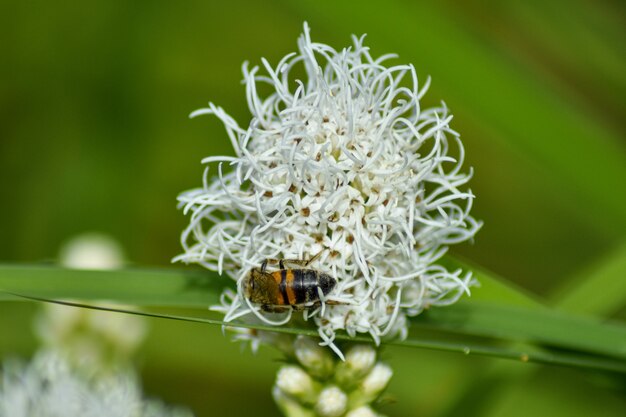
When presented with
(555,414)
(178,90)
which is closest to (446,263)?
(555,414)

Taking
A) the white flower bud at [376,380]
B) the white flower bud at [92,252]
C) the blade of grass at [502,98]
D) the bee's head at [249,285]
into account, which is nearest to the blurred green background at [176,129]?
the white flower bud at [92,252]

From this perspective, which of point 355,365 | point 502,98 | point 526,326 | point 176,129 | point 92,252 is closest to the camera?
point 355,365

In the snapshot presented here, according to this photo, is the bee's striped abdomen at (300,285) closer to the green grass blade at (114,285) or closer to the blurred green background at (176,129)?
the green grass blade at (114,285)

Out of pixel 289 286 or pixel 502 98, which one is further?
pixel 502 98

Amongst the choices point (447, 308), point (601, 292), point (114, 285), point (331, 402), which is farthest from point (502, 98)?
point (114, 285)

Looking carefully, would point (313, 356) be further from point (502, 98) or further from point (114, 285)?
point (502, 98)

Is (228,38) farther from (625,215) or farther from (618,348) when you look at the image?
(618,348)

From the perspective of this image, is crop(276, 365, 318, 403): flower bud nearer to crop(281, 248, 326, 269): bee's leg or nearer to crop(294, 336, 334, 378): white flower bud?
crop(294, 336, 334, 378): white flower bud
